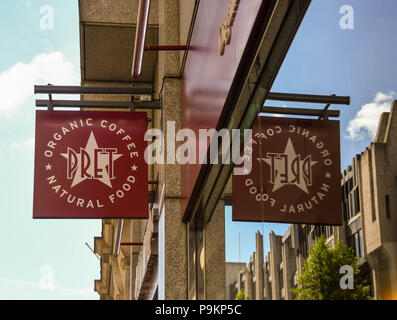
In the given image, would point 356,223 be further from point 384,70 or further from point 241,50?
point 241,50

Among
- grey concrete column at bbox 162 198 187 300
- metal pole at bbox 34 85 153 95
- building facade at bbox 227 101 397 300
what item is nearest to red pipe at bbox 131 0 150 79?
metal pole at bbox 34 85 153 95

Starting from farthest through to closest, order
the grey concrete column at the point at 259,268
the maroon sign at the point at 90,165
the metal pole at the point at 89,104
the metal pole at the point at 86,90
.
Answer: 1. the metal pole at the point at 86,90
2. the metal pole at the point at 89,104
3. the maroon sign at the point at 90,165
4. the grey concrete column at the point at 259,268

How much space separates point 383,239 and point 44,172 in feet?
17.9

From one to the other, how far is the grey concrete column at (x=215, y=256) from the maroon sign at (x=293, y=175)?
1027mm

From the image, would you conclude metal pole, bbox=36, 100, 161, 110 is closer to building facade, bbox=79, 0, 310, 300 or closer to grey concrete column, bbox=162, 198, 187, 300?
building facade, bbox=79, 0, 310, 300

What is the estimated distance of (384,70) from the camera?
2844 millimetres

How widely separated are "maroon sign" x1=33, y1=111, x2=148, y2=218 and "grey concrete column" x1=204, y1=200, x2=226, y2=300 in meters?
1.28

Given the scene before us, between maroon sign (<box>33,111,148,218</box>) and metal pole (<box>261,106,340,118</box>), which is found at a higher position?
maroon sign (<box>33,111,148,218</box>)

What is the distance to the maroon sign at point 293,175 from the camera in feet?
11.0

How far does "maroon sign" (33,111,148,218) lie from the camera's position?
7.70 metres

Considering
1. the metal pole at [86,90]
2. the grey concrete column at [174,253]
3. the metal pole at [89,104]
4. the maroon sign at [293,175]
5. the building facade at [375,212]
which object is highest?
the metal pole at [86,90]

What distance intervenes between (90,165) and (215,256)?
2.08 meters

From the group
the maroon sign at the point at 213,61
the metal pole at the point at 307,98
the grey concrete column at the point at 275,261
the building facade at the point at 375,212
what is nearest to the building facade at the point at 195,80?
the maroon sign at the point at 213,61

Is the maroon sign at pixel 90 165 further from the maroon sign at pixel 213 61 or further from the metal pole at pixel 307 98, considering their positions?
the metal pole at pixel 307 98
